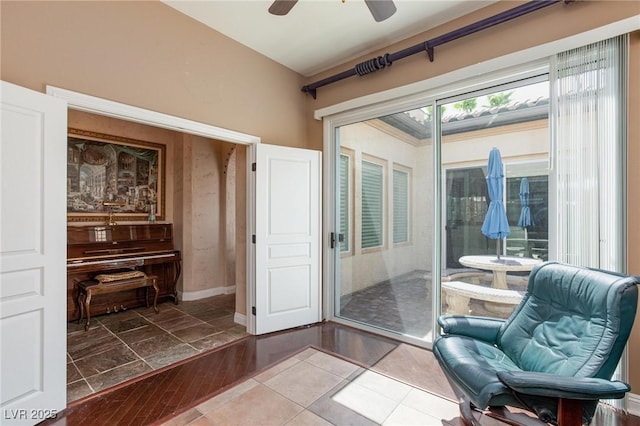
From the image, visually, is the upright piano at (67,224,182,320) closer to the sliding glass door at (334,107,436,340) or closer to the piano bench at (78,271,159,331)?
the piano bench at (78,271,159,331)

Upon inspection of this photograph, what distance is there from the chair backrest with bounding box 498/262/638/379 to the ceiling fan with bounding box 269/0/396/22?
2135 millimetres

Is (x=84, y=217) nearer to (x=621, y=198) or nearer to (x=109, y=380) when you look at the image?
(x=109, y=380)

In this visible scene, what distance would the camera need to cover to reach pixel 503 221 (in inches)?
104

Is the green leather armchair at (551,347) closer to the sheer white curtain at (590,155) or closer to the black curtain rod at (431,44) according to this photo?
the sheer white curtain at (590,155)

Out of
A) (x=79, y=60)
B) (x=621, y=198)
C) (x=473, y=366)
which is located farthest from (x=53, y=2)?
(x=621, y=198)

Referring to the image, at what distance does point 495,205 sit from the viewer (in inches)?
106

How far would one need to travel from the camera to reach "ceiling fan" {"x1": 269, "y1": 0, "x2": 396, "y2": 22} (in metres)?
1.95

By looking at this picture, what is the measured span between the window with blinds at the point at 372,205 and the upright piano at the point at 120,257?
9.88 feet

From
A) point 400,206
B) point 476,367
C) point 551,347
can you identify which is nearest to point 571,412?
point 476,367

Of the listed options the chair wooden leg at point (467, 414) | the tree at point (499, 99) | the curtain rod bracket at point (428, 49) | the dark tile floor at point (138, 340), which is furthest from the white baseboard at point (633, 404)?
the dark tile floor at point (138, 340)

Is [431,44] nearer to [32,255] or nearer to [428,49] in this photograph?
Result: [428,49]

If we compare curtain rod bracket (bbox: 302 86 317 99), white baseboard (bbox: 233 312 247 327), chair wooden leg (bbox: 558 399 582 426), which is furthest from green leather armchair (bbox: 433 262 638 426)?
curtain rod bracket (bbox: 302 86 317 99)

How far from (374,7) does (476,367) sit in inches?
94.5

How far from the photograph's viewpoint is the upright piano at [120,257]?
3.75 m
